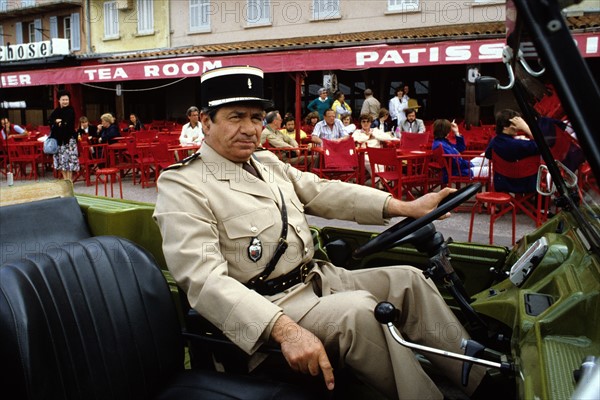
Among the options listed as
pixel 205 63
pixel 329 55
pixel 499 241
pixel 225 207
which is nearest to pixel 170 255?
pixel 225 207

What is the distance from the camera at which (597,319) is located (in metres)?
1.54

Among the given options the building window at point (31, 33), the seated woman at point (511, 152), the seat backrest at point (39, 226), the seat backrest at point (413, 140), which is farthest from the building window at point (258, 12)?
the seat backrest at point (39, 226)

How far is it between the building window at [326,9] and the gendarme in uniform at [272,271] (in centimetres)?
1574

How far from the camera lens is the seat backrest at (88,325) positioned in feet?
5.57

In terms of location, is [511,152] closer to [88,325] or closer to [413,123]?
[88,325]

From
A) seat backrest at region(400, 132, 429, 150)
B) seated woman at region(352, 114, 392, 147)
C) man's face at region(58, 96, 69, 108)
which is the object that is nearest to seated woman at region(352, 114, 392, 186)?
seated woman at region(352, 114, 392, 147)

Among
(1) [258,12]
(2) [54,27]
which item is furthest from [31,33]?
(1) [258,12]

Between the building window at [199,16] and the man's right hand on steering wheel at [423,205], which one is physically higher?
the building window at [199,16]

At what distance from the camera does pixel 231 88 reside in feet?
7.81

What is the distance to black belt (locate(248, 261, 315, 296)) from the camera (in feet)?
7.59

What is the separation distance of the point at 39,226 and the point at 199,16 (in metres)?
19.6

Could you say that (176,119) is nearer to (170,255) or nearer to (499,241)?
(499,241)

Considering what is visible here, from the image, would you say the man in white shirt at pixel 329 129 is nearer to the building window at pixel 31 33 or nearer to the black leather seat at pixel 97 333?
the black leather seat at pixel 97 333

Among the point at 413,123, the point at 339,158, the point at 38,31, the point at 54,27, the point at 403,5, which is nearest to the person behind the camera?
the point at 339,158
